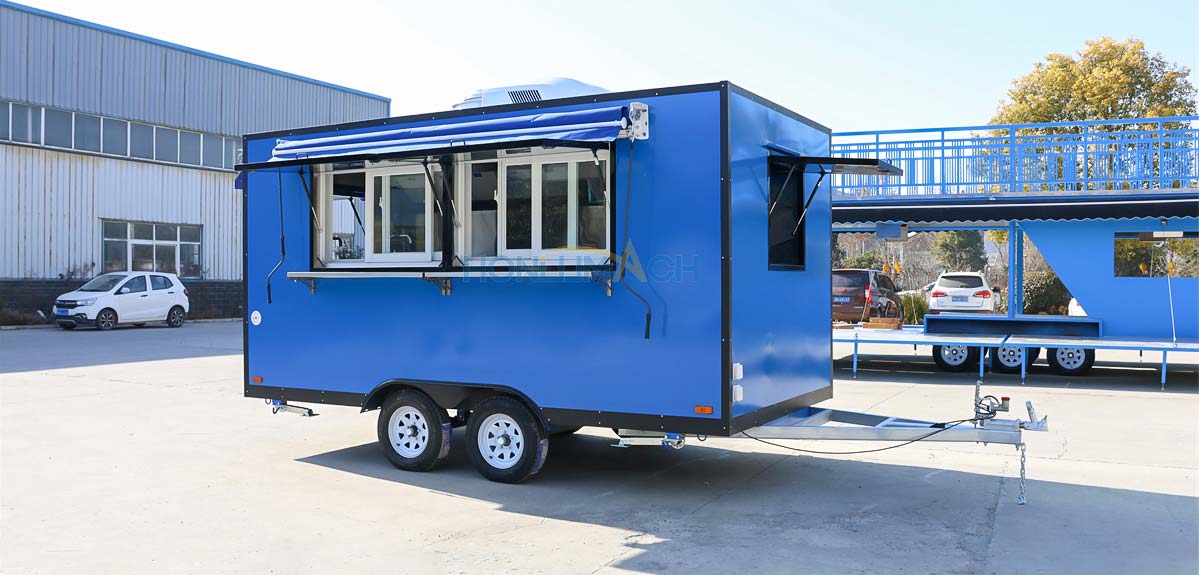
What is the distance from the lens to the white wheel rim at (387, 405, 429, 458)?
27.1 ft

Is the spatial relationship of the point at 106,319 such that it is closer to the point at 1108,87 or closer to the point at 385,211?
the point at 385,211

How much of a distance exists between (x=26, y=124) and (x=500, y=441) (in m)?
25.3

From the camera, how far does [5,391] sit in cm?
1305

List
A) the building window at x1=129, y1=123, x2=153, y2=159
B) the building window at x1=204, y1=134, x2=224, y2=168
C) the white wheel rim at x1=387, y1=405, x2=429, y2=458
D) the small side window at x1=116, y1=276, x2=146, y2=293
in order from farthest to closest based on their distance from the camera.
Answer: the building window at x1=204, y1=134, x2=224, y2=168
the building window at x1=129, y1=123, x2=153, y2=159
the small side window at x1=116, y1=276, x2=146, y2=293
the white wheel rim at x1=387, y1=405, x2=429, y2=458

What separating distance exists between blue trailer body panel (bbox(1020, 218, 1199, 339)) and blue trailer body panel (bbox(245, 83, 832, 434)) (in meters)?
8.40

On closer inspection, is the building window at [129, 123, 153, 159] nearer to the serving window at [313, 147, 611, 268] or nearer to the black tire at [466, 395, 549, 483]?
the serving window at [313, 147, 611, 268]

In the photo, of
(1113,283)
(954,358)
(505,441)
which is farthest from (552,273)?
(1113,283)

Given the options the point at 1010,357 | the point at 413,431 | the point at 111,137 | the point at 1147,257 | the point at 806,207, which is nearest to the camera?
the point at 806,207

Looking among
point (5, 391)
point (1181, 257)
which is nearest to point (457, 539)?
point (5, 391)

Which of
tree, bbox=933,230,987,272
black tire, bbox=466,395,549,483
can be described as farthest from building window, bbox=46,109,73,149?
tree, bbox=933,230,987,272

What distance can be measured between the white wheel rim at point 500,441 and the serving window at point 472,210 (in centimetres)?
124

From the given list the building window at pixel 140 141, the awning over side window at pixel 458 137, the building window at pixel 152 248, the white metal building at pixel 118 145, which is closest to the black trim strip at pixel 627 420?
→ the awning over side window at pixel 458 137

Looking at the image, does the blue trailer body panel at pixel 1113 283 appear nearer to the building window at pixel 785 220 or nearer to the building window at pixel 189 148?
the building window at pixel 785 220

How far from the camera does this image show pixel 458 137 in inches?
302
